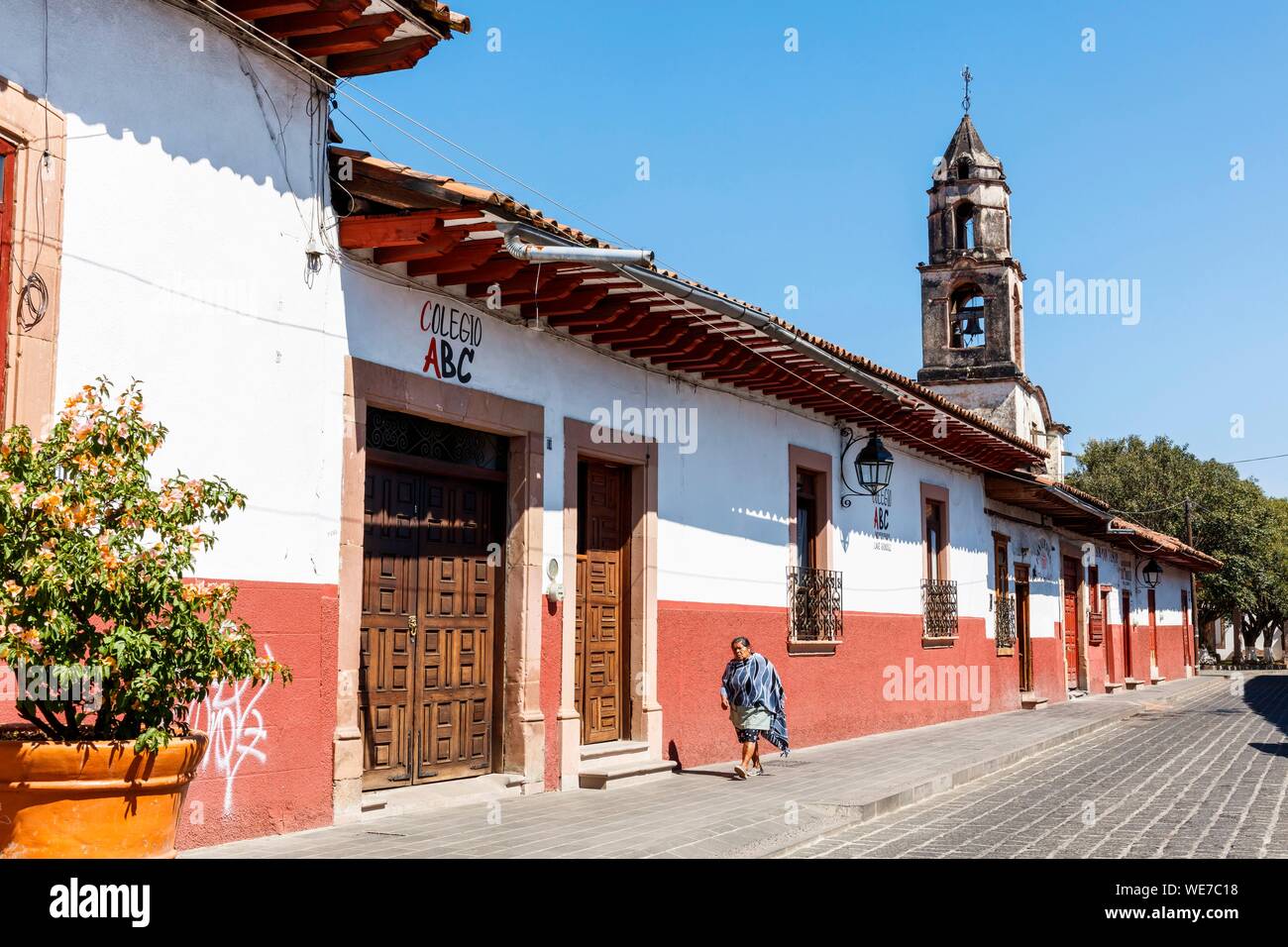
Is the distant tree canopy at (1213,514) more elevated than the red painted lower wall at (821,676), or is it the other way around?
the distant tree canopy at (1213,514)

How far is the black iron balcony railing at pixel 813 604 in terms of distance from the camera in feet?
45.9

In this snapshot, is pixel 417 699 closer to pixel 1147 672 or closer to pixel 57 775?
pixel 57 775

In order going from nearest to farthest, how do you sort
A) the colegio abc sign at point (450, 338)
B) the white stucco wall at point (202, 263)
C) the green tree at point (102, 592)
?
the green tree at point (102, 592)
the white stucco wall at point (202, 263)
the colegio abc sign at point (450, 338)

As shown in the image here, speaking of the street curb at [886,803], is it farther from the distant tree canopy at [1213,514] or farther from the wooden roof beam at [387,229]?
the distant tree canopy at [1213,514]

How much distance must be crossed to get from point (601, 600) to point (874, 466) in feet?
17.7

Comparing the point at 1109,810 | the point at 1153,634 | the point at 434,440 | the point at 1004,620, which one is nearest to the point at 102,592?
the point at 434,440

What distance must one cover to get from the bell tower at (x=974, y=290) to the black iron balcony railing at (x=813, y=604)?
18.6 meters

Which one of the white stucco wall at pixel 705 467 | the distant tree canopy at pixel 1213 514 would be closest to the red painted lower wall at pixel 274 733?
the white stucco wall at pixel 705 467

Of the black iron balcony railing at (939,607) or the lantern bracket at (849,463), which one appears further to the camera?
the black iron balcony railing at (939,607)

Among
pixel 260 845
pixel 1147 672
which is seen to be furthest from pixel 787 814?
pixel 1147 672

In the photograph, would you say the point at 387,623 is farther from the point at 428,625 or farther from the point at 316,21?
the point at 316,21
